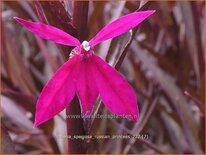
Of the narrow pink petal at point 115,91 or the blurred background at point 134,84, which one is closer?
the narrow pink petal at point 115,91

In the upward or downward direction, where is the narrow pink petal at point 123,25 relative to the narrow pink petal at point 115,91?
upward

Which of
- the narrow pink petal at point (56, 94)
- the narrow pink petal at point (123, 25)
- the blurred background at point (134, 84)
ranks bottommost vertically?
the blurred background at point (134, 84)

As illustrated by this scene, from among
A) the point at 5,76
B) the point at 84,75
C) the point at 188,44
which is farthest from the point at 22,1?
the point at 84,75

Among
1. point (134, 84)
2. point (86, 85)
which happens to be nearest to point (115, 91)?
point (86, 85)

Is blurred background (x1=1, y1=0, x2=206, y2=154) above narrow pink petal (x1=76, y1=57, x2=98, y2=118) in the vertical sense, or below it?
below

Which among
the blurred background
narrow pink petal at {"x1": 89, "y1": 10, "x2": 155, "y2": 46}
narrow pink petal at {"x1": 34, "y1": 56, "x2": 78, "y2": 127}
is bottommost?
the blurred background

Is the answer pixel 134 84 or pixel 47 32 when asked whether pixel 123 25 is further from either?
pixel 134 84

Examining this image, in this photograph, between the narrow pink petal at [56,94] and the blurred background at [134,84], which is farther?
the blurred background at [134,84]
